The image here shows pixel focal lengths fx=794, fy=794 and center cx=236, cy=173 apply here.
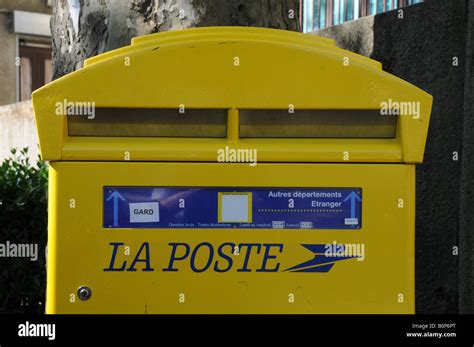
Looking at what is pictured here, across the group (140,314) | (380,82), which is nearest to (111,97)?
(140,314)

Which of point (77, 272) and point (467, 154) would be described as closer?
point (77, 272)

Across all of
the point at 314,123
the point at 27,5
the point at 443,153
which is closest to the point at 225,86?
the point at 314,123

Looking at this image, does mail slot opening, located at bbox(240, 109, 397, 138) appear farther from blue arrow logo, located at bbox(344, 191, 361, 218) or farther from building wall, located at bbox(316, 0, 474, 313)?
building wall, located at bbox(316, 0, 474, 313)

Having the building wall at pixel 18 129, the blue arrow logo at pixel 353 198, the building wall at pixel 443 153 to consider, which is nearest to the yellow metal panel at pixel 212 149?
the blue arrow logo at pixel 353 198

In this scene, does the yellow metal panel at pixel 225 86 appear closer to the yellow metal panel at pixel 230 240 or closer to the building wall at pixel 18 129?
the yellow metal panel at pixel 230 240

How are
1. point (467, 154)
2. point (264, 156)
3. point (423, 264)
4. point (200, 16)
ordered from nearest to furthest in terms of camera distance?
1. point (264, 156)
2. point (200, 16)
3. point (467, 154)
4. point (423, 264)

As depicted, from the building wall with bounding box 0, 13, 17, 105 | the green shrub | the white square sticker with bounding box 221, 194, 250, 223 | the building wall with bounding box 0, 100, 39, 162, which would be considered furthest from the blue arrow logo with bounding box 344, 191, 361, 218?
the building wall with bounding box 0, 13, 17, 105

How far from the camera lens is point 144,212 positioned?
8.35 ft

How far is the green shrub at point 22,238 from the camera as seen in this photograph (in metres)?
6.27

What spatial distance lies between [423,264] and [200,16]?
181 cm

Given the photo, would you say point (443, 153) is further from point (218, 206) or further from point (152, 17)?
point (218, 206)

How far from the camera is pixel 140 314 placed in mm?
2566

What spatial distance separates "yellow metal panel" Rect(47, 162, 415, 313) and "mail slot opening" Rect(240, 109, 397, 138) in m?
0.12

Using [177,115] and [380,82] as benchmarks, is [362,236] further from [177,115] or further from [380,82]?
[177,115]
